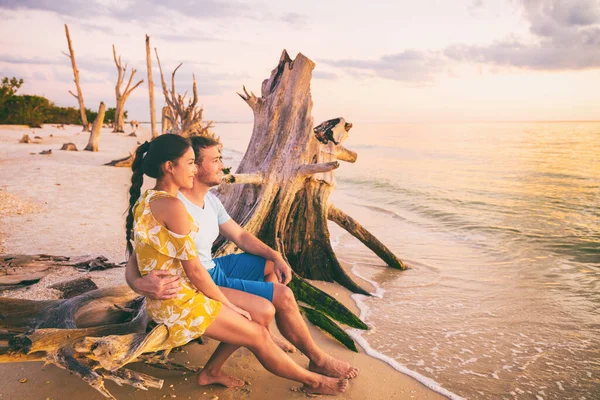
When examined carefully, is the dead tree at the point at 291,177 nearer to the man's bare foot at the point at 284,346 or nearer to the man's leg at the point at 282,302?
the man's leg at the point at 282,302

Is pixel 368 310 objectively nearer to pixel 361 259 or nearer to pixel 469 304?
pixel 469 304

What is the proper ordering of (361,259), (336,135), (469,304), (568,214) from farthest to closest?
(568,214) < (361,259) < (336,135) < (469,304)

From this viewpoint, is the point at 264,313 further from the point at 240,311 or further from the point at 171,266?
the point at 171,266

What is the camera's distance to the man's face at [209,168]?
2.96 metres

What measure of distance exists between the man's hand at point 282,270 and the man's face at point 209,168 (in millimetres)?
686

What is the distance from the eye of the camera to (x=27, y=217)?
685cm

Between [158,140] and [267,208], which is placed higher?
[158,140]

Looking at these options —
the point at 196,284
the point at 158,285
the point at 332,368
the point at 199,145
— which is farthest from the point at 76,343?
the point at 332,368

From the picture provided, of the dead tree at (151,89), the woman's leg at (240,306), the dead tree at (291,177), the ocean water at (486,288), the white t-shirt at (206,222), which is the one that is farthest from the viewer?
the dead tree at (151,89)

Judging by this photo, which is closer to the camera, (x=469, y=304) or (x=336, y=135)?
(x=469, y=304)

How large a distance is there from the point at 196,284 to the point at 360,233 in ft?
11.7

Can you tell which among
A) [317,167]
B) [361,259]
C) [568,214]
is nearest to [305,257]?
[317,167]

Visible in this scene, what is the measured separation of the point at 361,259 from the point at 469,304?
195 cm

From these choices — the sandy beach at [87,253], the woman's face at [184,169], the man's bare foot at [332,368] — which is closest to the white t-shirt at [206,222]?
the woman's face at [184,169]
